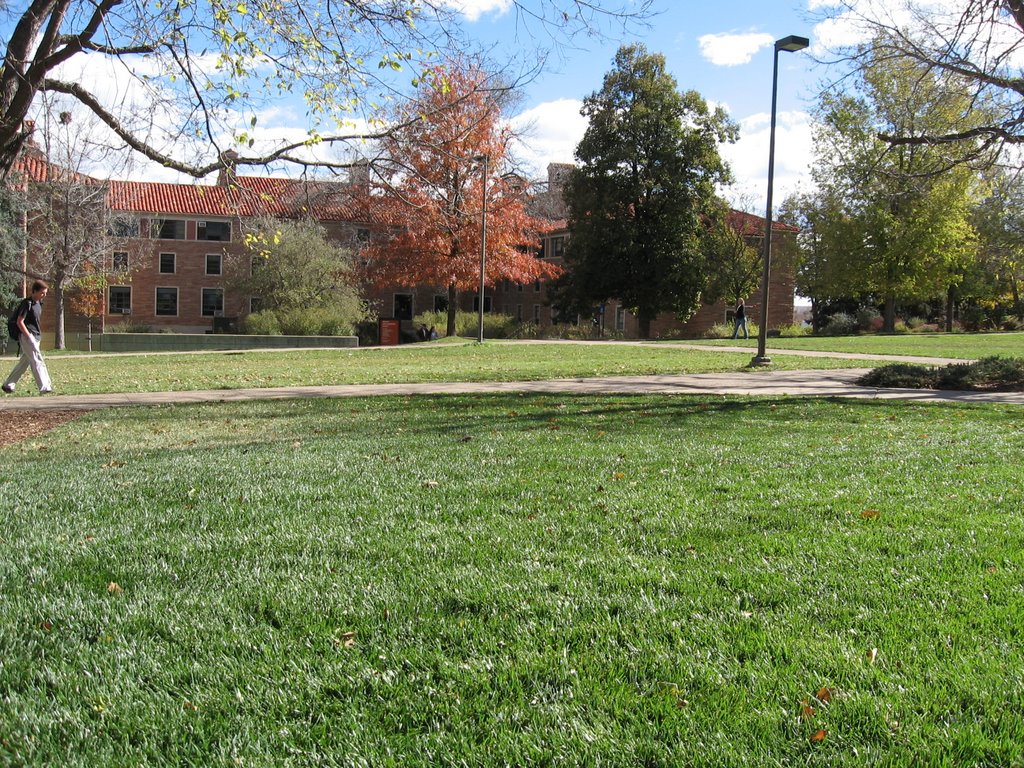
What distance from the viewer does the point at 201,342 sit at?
33.6 m

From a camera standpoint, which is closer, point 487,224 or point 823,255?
point 487,224

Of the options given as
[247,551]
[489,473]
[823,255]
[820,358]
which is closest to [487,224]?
[820,358]

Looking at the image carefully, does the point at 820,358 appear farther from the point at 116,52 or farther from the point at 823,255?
the point at 823,255

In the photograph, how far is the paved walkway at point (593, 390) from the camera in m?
13.1

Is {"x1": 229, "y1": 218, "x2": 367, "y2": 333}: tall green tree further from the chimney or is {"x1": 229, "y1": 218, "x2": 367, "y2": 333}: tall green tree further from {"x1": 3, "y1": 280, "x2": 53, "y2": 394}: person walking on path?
the chimney

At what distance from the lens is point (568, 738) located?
8.53 feet

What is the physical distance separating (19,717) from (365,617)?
1.30m

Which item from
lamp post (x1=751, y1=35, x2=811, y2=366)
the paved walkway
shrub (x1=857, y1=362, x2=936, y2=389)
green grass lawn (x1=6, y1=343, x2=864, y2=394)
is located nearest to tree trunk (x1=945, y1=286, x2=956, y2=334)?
green grass lawn (x1=6, y1=343, x2=864, y2=394)

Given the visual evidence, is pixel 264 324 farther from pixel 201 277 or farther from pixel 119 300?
pixel 119 300

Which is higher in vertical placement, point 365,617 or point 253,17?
point 253,17

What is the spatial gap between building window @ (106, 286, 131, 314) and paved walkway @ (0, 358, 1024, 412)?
44692 mm

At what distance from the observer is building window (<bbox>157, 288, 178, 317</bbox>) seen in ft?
182

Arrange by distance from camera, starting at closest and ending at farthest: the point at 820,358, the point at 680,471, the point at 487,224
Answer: the point at 680,471 < the point at 820,358 < the point at 487,224

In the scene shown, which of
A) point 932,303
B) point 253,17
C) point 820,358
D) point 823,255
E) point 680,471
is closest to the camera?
point 680,471
